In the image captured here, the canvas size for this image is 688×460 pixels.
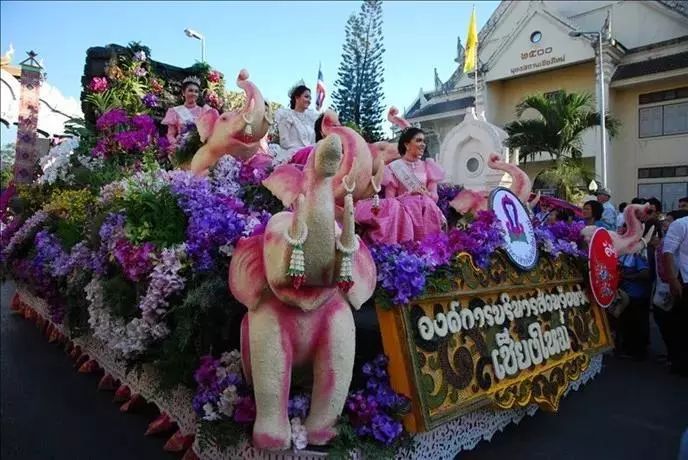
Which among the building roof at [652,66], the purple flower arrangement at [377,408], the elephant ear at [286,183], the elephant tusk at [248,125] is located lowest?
the purple flower arrangement at [377,408]

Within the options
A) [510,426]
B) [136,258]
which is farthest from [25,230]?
[510,426]

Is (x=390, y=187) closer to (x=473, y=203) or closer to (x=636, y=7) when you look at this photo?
(x=473, y=203)

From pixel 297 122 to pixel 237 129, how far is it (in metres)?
1.56

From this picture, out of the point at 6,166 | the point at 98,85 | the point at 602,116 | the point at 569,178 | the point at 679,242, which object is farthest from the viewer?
the point at 6,166

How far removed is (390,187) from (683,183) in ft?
27.4

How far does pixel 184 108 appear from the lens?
5.46 meters

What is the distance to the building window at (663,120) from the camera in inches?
412

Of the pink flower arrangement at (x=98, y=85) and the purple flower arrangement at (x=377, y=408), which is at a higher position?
the pink flower arrangement at (x=98, y=85)

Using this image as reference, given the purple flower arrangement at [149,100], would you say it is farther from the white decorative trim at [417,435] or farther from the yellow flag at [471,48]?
the yellow flag at [471,48]

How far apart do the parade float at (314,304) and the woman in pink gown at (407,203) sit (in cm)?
36

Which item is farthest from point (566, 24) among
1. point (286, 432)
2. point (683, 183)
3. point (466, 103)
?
point (286, 432)

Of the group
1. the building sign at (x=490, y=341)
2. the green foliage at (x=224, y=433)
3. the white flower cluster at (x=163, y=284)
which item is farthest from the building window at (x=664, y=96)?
the green foliage at (x=224, y=433)

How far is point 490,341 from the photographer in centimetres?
280

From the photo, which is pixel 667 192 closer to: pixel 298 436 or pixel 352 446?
pixel 352 446
